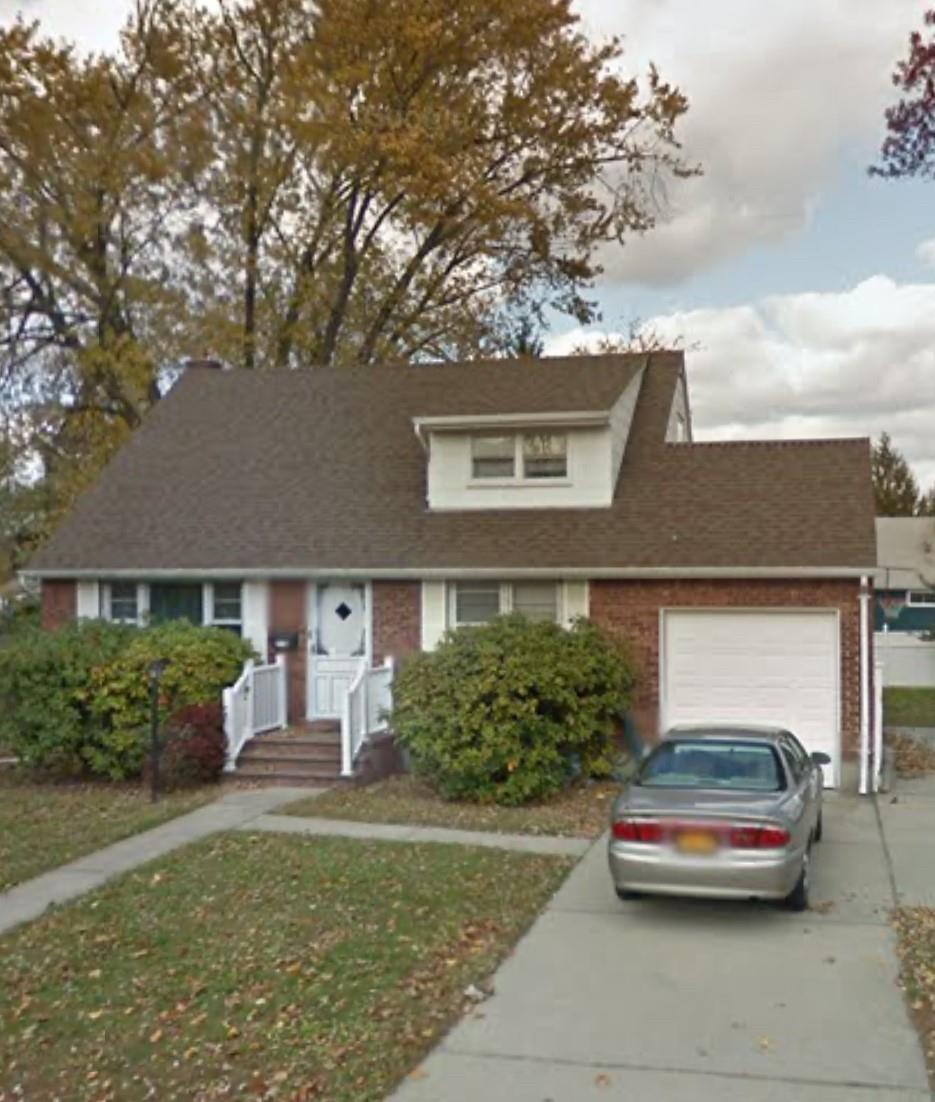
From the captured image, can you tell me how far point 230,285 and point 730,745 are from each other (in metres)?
21.5

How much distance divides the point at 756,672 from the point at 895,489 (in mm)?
44487

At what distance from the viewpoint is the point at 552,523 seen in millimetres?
14680

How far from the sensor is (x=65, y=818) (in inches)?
442

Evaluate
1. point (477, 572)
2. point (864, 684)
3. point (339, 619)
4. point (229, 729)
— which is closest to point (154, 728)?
point (229, 729)

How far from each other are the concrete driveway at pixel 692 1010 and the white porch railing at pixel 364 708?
4.91 meters

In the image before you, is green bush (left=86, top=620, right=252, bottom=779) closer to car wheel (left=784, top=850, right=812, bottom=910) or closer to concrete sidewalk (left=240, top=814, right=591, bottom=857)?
concrete sidewalk (left=240, top=814, right=591, bottom=857)

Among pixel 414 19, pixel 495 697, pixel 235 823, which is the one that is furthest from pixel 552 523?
pixel 414 19

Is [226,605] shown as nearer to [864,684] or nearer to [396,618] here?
[396,618]

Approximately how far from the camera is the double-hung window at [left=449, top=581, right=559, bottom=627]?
46.9 feet

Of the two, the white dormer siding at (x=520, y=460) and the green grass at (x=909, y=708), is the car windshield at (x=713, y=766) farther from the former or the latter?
the green grass at (x=909, y=708)

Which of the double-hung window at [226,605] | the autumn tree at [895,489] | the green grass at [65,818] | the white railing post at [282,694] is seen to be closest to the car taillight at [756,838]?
the green grass at [65,818]

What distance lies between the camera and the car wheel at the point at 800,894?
296 inches

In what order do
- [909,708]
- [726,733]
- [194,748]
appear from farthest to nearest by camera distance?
1. [909,708]
2. [194,748]
3. [726,733]

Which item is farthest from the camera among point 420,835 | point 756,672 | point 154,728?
point 756,672
